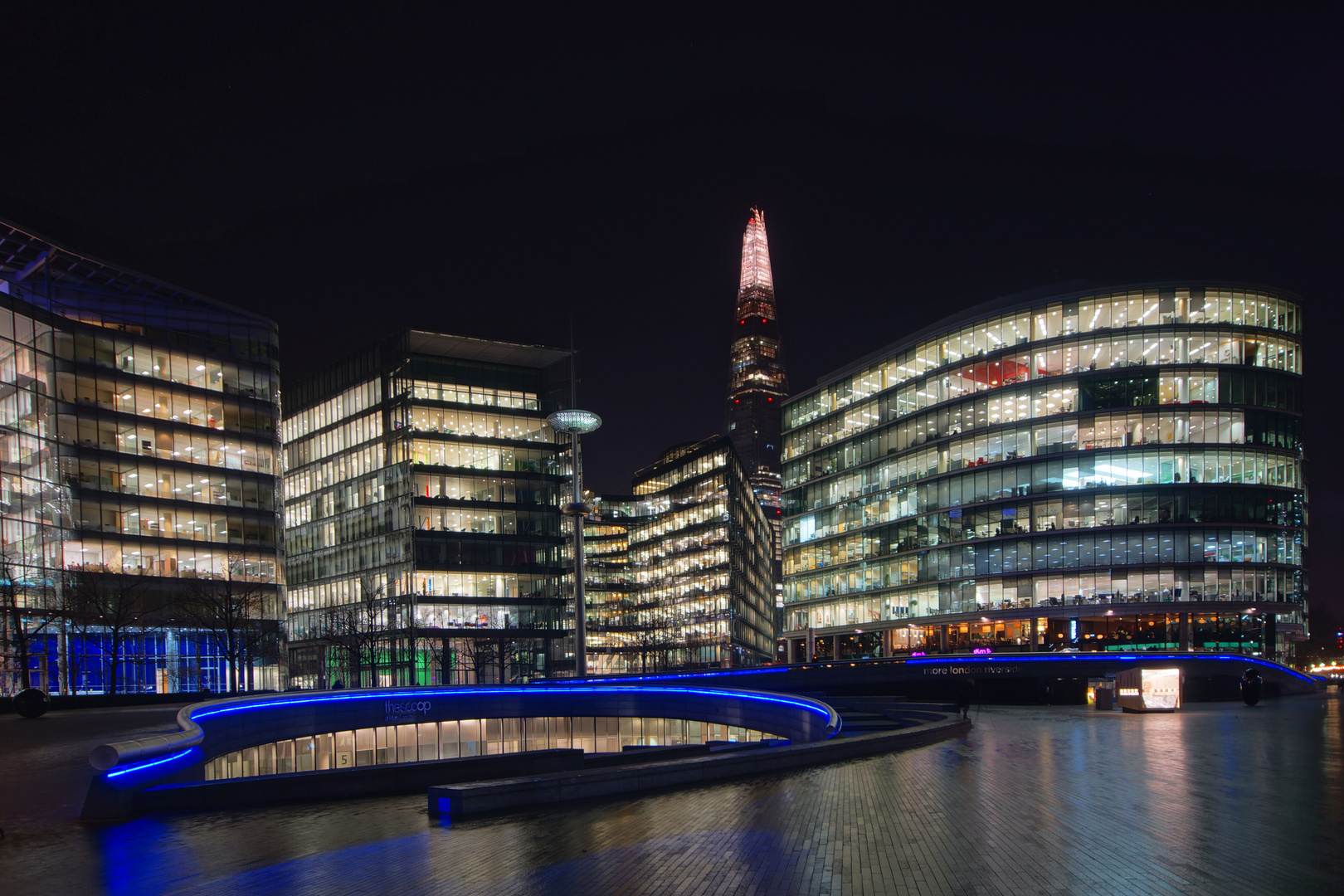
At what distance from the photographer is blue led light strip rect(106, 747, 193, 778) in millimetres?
16769

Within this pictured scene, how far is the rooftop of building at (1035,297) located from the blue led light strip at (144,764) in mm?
86083

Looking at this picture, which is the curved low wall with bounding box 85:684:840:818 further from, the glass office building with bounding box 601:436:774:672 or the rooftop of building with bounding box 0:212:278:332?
the glass office building with bounding box 601:436:774:672

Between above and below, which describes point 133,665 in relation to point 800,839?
below

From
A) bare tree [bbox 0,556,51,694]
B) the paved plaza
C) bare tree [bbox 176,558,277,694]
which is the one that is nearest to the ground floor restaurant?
bare tree [bbox 176,558,277,694]

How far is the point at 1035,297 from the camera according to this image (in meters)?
95.8

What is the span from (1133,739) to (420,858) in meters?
21.1

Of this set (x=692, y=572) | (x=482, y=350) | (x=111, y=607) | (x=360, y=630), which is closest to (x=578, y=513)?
(x=111, y=607)

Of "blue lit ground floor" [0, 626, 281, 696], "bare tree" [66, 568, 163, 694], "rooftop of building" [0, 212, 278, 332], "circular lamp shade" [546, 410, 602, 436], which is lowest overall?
"blue lit ground floor" [0, 626, 281, 696]

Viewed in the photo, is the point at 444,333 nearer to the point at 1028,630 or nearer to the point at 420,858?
the point at 1028,630

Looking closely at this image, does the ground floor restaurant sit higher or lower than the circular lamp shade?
lower

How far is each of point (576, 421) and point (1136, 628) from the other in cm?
5416

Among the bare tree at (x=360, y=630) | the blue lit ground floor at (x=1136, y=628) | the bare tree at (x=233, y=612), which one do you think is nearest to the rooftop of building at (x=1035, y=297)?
the blue lit ground floor at (x=1136, y=628)

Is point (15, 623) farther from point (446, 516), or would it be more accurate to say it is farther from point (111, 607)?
point (446, 516)

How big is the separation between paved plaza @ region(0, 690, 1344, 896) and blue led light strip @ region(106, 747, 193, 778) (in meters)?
0.93
